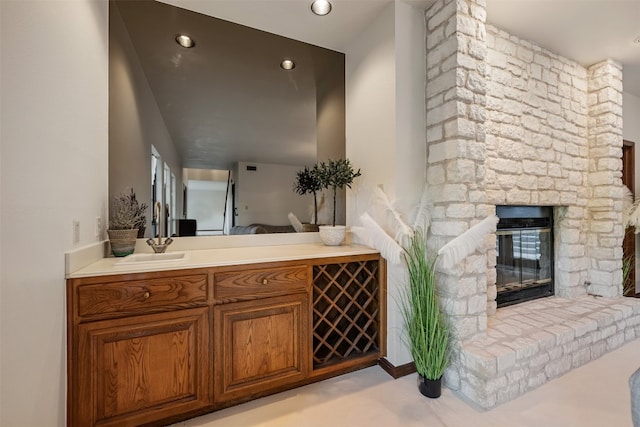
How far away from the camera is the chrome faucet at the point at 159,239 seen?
6.41 feet

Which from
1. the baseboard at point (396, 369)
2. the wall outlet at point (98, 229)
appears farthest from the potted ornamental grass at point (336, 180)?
the wall outlet at point (98, 229)

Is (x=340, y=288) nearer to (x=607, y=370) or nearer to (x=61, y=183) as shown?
(x=61, y=183)

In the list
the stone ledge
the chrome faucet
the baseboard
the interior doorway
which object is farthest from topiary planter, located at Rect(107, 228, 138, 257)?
the interior doorway

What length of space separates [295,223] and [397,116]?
48.5 inches

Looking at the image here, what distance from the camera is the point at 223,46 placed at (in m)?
2.28

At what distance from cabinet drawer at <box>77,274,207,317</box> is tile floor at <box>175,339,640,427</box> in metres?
0.73

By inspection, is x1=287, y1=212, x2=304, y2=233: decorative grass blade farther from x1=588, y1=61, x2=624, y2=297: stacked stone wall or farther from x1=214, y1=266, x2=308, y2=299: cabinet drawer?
x1=588, y1=61, x2=624, y2=297: stacked stone wall

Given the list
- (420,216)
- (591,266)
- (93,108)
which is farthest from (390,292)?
(591,266)

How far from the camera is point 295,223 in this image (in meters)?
2.57

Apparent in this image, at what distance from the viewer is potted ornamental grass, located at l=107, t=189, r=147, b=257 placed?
70.4 inches

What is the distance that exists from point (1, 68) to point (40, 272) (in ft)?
2.43

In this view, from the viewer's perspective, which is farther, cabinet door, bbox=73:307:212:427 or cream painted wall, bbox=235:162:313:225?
cream painted wall, bbox=235:162:313:225

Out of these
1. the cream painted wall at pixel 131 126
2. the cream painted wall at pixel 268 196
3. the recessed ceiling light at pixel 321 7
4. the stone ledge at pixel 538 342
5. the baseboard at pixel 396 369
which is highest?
the recessed ceiling light at pixel 321 7

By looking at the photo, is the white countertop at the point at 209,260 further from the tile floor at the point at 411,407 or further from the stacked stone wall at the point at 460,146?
the tile floor at the point at 411,407
